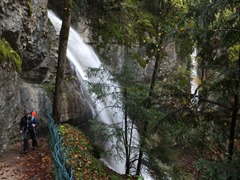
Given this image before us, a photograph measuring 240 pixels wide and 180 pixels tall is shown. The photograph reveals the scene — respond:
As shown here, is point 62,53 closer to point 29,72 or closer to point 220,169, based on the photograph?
point 29,72

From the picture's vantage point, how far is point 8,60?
888 centimetres

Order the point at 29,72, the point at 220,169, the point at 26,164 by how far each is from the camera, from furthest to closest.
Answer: the point at 29,72, the point at 26,164, the point at 220,169

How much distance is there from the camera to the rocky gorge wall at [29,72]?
28.8 ft

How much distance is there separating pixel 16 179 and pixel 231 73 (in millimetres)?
6831

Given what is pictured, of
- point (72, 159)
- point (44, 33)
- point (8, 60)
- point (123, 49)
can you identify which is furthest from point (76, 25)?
point (72, 159)

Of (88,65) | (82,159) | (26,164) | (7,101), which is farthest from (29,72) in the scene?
(82,159)

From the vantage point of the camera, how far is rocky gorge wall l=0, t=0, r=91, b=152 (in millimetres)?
8789

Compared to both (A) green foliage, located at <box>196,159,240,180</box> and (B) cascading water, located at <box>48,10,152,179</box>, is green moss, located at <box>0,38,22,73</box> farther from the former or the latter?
(A) green foliage, located at <box>196,159,240,180</box>

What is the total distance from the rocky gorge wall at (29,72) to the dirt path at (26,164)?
59cm

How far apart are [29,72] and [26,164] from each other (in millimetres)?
4914

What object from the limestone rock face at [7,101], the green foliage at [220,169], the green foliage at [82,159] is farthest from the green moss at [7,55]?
the green foliage at [220,169]

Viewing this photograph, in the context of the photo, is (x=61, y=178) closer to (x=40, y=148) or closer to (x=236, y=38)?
(x=40, y=148)

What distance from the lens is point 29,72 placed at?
12.1m

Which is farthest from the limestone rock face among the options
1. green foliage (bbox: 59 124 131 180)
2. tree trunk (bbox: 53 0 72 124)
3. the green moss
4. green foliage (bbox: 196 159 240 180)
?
green foliage (bbox: 196 159 240 180)
